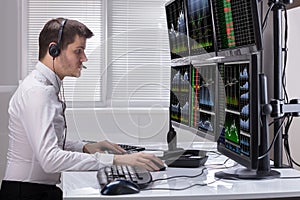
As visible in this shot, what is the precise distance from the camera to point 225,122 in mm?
1749

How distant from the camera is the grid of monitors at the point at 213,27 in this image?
150 cm

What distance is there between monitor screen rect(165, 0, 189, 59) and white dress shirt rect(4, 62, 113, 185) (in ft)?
1.89

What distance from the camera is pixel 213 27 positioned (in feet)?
6.09

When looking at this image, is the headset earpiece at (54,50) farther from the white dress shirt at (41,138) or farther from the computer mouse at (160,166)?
the computer mouse at (160,166)

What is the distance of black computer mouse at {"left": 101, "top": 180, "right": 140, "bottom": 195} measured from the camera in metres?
1.41

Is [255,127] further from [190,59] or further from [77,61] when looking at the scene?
[77,61]

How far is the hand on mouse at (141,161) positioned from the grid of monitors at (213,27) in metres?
0.44

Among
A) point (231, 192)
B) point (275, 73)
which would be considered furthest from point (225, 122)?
point (231, 192)

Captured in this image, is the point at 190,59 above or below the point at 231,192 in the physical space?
above

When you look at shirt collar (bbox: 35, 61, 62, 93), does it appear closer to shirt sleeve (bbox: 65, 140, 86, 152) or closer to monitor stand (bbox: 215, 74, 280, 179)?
shirt sleeve (bbox: 65, 140, 86, 152)

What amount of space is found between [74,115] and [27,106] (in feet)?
5.90

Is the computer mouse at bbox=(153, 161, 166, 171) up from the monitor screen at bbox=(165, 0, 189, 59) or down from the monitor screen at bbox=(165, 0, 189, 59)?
down

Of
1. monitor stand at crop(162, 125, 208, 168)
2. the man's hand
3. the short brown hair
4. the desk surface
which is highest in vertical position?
the short brown hair

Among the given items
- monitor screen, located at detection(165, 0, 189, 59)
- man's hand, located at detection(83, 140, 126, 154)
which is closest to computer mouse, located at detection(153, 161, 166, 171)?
man's hand, located at detection(83, 140, 126, 154)
